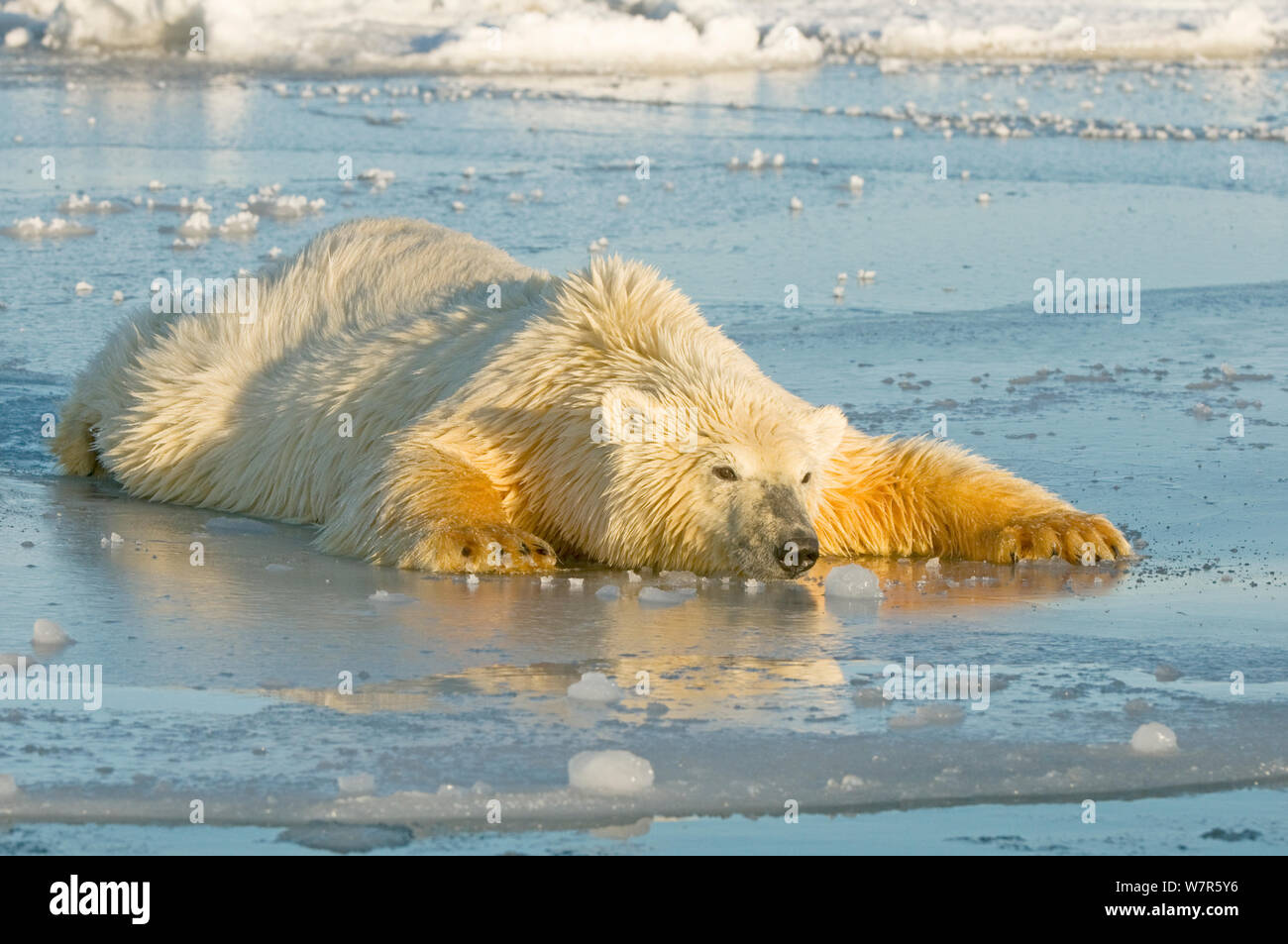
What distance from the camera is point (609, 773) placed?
11.8 ft

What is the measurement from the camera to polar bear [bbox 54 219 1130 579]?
5.73 m

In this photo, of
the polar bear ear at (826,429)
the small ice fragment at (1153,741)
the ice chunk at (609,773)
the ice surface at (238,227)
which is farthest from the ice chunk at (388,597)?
the ice surface at (238,227)

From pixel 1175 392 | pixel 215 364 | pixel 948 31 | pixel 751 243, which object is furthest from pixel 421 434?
pixel 948 31

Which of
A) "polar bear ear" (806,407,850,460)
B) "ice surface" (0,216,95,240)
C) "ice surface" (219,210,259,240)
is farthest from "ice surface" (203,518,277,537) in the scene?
"ice surface" (0,216,95,240)

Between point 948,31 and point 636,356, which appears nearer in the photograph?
point 636,356

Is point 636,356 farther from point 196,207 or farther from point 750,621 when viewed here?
point 196,207

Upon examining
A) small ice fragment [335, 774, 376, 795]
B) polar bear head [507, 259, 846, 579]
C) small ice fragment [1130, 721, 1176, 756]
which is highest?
polar bear head [507, 259, 846, 579]

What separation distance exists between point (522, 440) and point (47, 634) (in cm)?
189

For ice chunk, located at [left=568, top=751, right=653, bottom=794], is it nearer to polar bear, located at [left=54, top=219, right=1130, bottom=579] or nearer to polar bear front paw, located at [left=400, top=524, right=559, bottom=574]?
polar bear, located at [left=54, top=219, right=1130, bottom=579]

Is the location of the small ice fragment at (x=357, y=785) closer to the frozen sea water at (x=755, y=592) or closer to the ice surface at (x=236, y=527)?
the frozen sea water at (x=755, y=592)

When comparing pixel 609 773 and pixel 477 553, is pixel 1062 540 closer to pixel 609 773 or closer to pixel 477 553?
pixel 477 553

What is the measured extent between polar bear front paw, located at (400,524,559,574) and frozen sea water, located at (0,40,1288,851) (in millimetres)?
79

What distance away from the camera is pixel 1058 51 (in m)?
24.9

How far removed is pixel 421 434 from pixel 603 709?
2108mm
